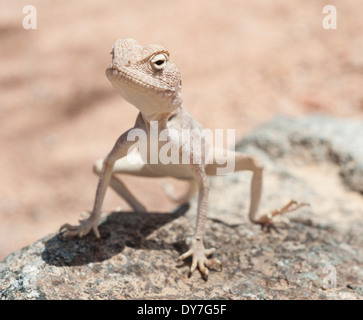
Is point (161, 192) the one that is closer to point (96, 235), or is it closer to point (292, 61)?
point (96, 235)

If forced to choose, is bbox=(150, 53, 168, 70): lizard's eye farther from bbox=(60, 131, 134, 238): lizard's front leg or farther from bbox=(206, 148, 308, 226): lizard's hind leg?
bbox=(206, 148, 308, 226): lizard's hind leg

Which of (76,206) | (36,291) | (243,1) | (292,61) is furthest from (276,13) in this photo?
(36,291)

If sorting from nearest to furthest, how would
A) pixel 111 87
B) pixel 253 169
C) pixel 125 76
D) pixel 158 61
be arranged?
pixel 125 76, pixel 158 61, pixel 253 169, pixel 111 87

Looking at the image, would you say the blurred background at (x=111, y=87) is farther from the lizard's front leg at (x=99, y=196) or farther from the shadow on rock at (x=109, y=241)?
the lizard's front leg at (x=99, y=196)

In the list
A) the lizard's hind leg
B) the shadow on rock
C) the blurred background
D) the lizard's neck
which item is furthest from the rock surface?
the blurred background

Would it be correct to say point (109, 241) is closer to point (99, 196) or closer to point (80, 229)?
point (80, 229)

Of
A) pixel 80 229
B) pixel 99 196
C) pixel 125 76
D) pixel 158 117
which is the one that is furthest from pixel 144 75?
pixel 80 229
